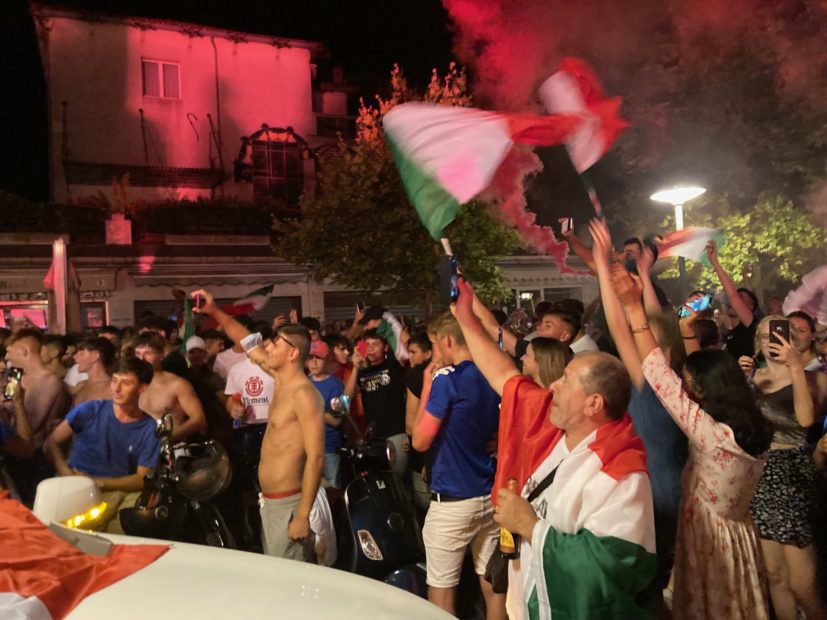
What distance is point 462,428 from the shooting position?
426 cm

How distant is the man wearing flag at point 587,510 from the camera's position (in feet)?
7.64

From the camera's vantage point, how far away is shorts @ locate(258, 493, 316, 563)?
421 cm

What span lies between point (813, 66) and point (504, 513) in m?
13.4

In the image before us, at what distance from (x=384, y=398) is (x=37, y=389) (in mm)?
2973

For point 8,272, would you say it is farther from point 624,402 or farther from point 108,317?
point 624,402

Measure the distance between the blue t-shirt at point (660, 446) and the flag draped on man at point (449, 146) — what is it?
1.55m

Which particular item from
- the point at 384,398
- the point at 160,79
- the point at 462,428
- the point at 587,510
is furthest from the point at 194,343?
the point at 160,79

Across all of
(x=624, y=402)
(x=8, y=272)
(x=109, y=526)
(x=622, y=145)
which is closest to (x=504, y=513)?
(x=624, y=402)

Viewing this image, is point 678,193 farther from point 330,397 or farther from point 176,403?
point 176,403

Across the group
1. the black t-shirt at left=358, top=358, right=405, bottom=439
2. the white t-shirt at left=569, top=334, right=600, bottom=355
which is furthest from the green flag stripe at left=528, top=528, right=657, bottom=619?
the black t-shirt at left=358, top=358, right=405, bottom=439

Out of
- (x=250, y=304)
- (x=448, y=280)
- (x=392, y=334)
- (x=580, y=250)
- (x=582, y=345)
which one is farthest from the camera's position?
(x=250, y=304)

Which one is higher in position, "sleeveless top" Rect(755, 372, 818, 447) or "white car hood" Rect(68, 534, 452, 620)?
"sleeveless top" Rect(755, 372, 818, 447)

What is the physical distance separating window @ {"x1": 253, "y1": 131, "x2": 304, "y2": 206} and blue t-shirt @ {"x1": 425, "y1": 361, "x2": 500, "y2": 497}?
891 inches

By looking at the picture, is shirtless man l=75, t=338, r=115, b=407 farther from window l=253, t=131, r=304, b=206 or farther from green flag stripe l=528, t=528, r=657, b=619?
window l=253, t=131, r=304, b=206
